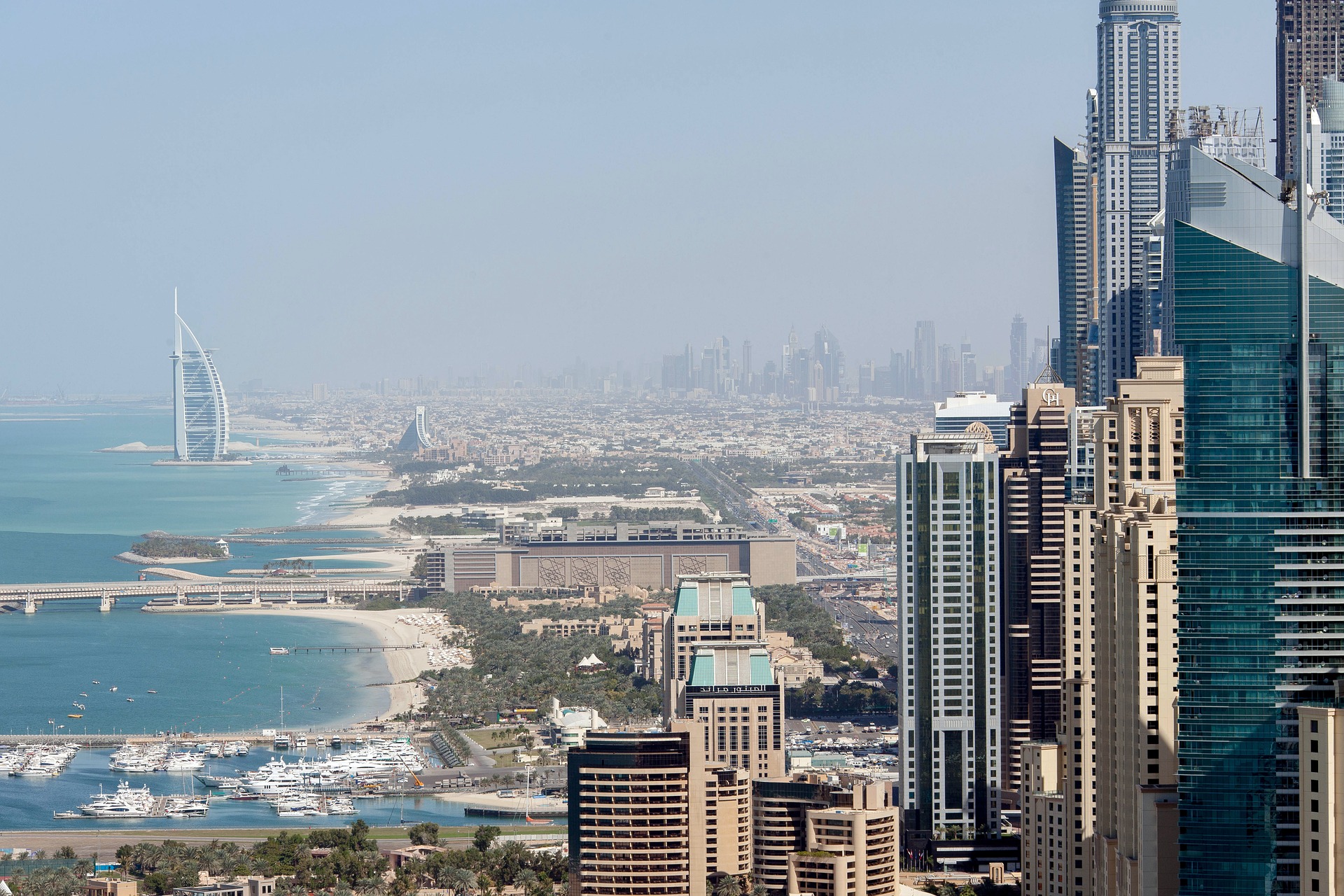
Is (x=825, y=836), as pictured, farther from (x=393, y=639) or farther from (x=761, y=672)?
(x=393, y=639)

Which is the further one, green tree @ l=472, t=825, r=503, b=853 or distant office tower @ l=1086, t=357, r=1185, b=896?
green tree @ l=472, t=825, r=503, b=853

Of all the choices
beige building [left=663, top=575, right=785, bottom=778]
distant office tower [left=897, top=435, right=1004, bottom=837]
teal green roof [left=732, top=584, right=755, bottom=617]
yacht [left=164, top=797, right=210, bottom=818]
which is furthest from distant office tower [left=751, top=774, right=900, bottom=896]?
yacht [left=164, top=797, right=210, bottom=818]

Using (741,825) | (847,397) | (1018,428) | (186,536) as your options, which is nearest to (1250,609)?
(741,825)

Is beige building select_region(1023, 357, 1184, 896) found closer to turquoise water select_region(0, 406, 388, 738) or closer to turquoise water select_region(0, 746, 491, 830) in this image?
turquoise water select_region(0, 746, 491, 830)

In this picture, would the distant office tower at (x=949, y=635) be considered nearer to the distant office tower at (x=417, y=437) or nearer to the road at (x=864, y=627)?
the road at (x=864, y=627)

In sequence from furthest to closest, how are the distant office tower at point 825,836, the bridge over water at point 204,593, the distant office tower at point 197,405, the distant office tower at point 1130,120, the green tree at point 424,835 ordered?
1. the distant office tower at point 197,405
2. the bridge over water at point 204,593
3. the distant office tower at point 1130,120
4. the green tree at point 424,835
5. the distant office tower at point 825,836

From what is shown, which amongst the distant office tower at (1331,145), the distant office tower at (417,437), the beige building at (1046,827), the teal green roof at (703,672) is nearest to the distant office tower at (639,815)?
the beige building at (1046,827)
